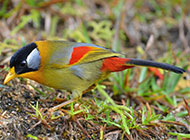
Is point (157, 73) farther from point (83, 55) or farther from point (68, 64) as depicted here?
point (68, 64)

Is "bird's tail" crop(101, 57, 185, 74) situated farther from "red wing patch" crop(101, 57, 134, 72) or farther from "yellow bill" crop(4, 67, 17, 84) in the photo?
"yellow bill" crop(4, 67, 17, 84)

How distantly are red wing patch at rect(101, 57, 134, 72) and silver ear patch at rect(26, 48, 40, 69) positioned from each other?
815mm

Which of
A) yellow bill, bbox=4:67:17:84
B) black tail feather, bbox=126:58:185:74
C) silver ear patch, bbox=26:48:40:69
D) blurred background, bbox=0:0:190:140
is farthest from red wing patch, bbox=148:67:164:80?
yellow bill, bbox=4:67:17:84

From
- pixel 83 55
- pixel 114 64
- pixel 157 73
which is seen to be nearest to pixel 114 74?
pixel 157 73

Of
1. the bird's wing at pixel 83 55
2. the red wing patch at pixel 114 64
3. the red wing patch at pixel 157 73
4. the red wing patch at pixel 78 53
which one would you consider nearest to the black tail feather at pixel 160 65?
the red wing patch at pixel 114 64

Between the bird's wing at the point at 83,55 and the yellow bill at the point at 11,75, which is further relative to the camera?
the bird's wing at the point at 83,55

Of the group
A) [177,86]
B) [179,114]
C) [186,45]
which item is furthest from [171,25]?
[179,114]

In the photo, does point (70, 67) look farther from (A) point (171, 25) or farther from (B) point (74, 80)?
(A) point (171, 25)

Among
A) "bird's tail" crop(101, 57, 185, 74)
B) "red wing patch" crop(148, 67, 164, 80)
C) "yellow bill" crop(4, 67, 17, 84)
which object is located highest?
"bird's tail" crop(101, 57, 185, 74)

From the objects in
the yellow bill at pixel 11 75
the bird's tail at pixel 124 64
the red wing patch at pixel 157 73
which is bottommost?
the red wing patch at pixel 157 73

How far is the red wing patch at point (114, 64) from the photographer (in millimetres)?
3300

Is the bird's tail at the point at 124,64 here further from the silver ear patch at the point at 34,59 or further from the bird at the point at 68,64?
the silver ear patch at the point at 34,59

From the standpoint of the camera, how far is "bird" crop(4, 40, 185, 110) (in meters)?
3.07

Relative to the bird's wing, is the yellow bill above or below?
below
